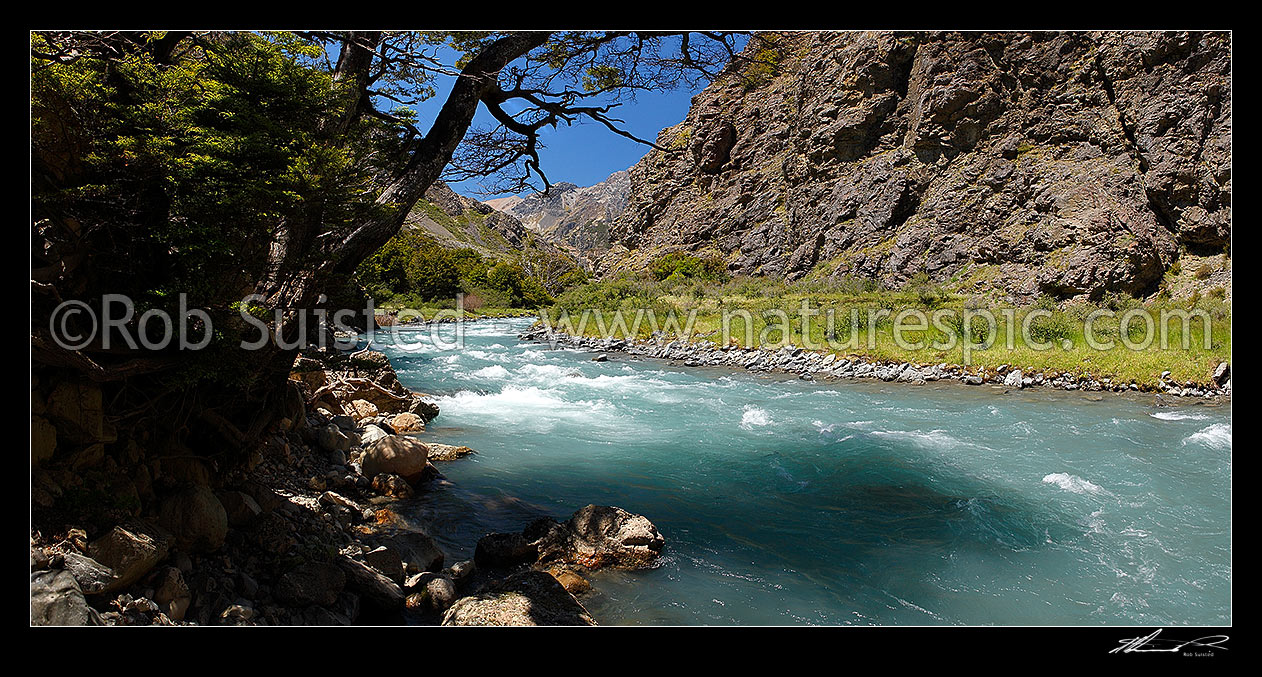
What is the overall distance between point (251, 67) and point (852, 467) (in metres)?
9.08

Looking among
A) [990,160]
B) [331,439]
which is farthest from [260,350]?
[990,160]

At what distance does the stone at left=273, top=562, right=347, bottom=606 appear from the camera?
14.1 feet

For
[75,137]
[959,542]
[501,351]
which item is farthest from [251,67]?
[501,351]

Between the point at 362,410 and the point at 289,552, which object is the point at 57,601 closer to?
the point at 289,552

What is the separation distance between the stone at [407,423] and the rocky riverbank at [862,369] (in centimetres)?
1170

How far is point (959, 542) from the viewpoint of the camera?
641cm

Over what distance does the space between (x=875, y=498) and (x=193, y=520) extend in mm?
7670

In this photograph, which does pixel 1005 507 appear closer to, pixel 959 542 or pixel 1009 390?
pixel 959 542

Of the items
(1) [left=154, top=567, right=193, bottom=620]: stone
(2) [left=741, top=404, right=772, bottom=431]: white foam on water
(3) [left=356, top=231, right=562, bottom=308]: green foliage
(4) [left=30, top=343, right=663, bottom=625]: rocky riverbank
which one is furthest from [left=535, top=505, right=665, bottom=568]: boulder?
(3) [left=356, top=231, right=562, bottom=308]: green foliage

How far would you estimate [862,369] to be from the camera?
1803cm

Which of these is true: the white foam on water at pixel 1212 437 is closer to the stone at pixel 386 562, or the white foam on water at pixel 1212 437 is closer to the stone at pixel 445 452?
the stone at pixel 445 452

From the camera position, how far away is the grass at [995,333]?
14672 mm
